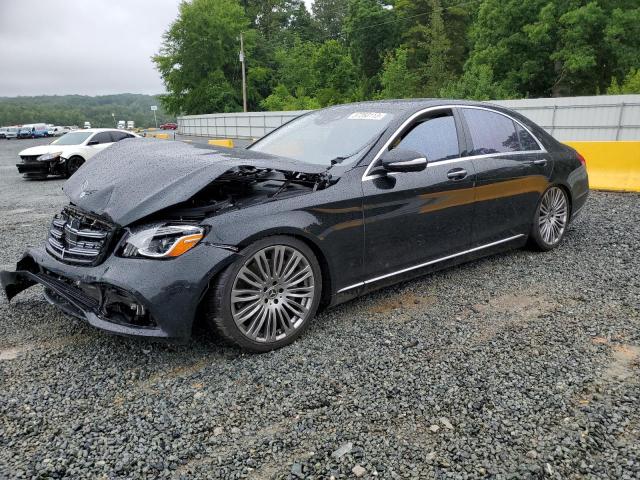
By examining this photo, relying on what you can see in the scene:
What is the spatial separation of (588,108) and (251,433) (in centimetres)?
2320

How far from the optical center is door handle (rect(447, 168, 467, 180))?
4.06m

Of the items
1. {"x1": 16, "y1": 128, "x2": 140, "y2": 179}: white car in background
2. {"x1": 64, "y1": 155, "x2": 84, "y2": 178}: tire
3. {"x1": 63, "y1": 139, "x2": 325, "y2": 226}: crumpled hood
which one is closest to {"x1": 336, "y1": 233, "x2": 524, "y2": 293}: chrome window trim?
{"x1": 63, "y1": 139, "x2": 325, "y2": 226}: crumpled hood

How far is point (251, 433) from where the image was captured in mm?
2418

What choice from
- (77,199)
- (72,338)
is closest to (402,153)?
(77,199)

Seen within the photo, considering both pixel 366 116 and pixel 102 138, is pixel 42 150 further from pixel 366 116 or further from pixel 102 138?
pixel 366 116

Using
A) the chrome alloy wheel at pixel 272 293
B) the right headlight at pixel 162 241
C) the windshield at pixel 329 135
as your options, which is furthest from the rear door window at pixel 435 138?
the right headlight at pixel 162 241

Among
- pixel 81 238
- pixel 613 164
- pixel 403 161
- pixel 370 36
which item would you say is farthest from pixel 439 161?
pixel 370 36

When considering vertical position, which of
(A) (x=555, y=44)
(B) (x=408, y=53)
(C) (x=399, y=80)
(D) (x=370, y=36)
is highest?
(D) (x=370, y=36)

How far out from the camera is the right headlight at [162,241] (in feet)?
9.36

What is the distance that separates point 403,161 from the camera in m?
3.53

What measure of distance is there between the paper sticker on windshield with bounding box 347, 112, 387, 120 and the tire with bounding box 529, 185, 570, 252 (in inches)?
79.0

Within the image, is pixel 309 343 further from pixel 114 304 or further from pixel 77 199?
pixel 77 199

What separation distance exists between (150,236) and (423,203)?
202cm

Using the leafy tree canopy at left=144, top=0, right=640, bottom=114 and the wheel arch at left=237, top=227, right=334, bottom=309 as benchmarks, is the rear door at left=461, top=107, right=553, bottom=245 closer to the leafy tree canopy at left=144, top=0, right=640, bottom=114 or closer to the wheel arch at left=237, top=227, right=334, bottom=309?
the wheel arch at left=237, top=227, right=334, bottom=309
